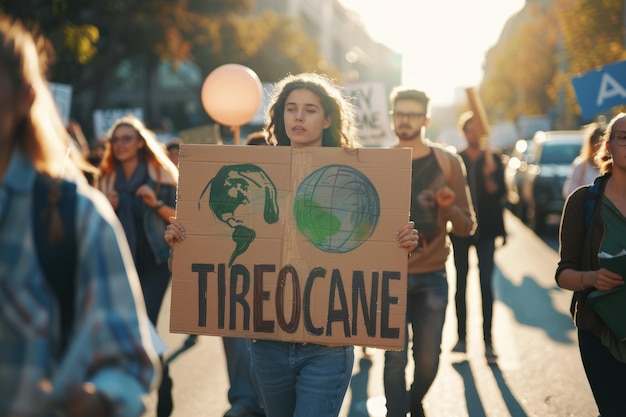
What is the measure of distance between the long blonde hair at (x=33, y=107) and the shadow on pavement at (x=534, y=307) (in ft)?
23.0

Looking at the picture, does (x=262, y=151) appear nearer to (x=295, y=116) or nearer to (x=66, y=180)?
(x=295, y=116)

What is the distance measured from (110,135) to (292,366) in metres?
3.02

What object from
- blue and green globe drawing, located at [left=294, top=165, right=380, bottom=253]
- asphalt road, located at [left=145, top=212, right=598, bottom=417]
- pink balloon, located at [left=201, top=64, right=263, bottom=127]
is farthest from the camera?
pink balloon, located at [left=201, top=64, right=263, bottom=127]

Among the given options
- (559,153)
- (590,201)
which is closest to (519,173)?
(559,153)

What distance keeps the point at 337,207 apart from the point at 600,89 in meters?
5.65

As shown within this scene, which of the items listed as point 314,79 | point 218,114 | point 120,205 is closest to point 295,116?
point 314,79

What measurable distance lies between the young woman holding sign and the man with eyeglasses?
1.21 metres

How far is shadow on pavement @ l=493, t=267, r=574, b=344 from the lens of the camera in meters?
8.99

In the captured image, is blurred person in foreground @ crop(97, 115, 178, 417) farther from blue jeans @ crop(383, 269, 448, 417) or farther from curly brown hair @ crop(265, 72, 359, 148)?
curly brown hair @ crop(265, 72, 359, 148)

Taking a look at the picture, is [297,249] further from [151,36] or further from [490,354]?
[151,36]

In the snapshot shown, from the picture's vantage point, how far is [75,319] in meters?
1.98

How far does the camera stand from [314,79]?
13.1 ft

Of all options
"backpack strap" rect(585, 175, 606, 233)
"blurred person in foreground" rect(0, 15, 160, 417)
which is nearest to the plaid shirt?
"blurred person in foreground" rect(0, 15, 160, 417)

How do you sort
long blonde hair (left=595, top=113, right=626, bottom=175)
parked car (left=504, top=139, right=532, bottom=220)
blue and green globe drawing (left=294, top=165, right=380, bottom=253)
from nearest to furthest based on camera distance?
blue and green globe drawing (left=294, top=165, right=380, bottom=253) < long blonde hair (left=595, top=113, right=626, bottom=175) < parked car (left=504, top=139, right=532, bottom=220)
